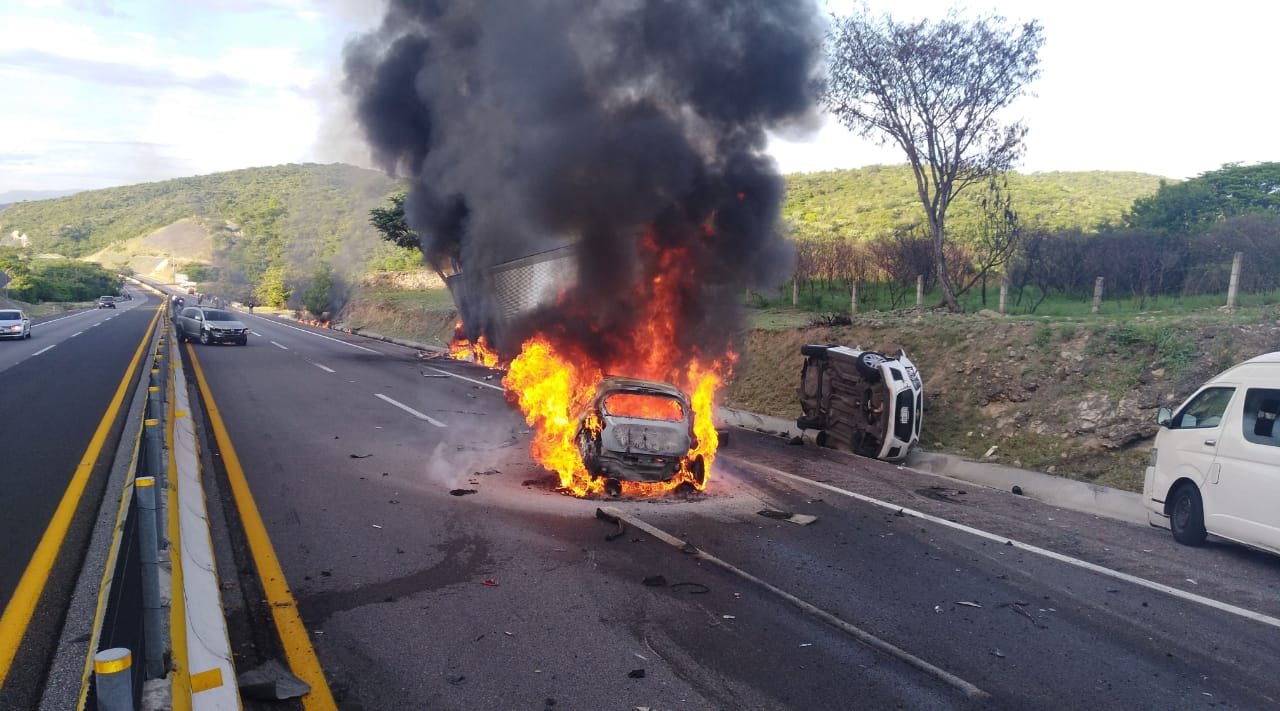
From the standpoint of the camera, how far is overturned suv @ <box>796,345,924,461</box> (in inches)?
432

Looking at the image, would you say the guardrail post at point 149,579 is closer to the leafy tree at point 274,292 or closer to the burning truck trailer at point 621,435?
the burning truck trailer at point 621,435

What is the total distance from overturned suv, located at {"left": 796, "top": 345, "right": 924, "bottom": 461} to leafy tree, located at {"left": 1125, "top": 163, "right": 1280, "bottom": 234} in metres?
23.8

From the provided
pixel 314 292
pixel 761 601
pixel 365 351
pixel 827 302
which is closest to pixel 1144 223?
pixel 827 302

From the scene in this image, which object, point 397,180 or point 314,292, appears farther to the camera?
point 314,292

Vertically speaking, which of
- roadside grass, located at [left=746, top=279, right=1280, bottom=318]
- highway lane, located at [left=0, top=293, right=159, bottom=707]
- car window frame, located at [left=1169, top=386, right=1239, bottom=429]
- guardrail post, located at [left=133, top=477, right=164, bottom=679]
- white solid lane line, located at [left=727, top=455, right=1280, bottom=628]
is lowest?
highway lane, located at [left=0, top=293, right=159, bottom=707]

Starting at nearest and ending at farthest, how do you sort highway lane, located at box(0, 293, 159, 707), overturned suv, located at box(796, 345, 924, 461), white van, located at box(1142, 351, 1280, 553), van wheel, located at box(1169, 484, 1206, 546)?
highway lane, located at box(0, 293, 159, 707), white van, located at box(1142, 351, 1280, 553), van wheel, located at box(1169, 484, 1206, 546), overturned suv, located at box(796, 345, 924, 461)

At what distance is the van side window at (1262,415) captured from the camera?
654 cm

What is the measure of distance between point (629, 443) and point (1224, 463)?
5.50m

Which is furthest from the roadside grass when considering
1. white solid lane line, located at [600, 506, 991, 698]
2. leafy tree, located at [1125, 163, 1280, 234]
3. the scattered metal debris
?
leafy tree, located at [1125, 163, 1280, 234]

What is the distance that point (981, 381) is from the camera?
1258 cm

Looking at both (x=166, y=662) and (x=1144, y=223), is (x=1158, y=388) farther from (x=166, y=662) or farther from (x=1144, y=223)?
(x=1144, y=223)

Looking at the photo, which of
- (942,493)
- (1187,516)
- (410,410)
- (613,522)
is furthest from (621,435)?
(410,410)

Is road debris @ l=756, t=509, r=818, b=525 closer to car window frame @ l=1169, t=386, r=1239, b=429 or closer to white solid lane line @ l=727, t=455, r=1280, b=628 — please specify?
white solid lane line @ l=727, t=455, r=1280, b=628

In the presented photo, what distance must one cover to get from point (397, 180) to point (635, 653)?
24.9 metres
